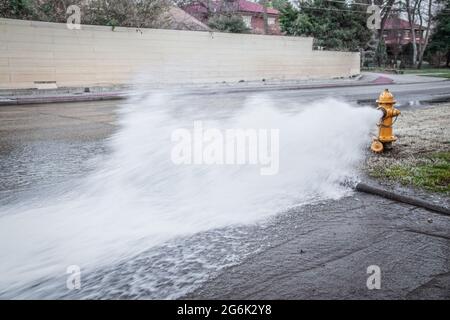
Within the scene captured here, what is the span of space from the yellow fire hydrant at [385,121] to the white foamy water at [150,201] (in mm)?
336

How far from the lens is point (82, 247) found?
3.37 m

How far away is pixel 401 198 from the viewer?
14.3ft

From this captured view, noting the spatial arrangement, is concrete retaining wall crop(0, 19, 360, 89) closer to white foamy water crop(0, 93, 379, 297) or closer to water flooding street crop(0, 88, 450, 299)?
white foamy water crop(0, 93, 379, 297)

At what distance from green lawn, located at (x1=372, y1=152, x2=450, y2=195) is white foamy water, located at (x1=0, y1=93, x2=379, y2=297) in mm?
495

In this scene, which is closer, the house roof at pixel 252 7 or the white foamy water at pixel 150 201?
the white foamy water at pixel 150 201

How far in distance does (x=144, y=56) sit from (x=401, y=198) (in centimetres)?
1878

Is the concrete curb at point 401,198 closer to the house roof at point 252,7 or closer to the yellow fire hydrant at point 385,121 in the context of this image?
the yellow fire hydrant at point 385,121

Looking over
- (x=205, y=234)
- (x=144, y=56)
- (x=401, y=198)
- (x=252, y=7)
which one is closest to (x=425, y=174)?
(x=401, y=198)

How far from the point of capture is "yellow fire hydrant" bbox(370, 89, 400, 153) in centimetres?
597

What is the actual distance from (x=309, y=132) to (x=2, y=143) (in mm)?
5485

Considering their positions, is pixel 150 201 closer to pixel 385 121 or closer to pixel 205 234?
pixel 205 234

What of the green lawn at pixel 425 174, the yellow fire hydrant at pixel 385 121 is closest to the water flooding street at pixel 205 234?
the yellow fire hydrant at pixel 385 121

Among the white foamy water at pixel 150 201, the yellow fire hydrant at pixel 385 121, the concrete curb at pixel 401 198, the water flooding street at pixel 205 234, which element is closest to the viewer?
the water flooding street at pixel 205 234

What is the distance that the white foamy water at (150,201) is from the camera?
10.8 ft
